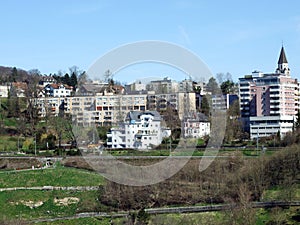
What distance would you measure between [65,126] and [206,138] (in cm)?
636

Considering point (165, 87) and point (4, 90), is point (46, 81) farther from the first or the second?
point (165, 87)

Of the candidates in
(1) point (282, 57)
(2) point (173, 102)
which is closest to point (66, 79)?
(2) point (173, 102)

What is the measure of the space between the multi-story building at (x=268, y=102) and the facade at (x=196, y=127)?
2.54 m

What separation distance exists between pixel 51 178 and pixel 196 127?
28.6 ft

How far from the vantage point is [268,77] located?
2962 centimetres

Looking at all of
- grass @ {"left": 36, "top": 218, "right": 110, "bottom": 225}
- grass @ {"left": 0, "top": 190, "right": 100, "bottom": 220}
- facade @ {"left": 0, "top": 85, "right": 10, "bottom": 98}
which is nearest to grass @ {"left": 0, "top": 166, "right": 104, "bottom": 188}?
grass @ {"left": 0, "top": 190, "right": 100, "bottom": 220}

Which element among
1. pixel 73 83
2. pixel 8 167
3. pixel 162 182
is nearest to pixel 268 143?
pixel 162 182

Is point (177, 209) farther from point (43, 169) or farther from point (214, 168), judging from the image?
point (43, 169)

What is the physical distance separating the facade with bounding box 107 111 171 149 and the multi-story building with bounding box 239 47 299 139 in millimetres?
4943

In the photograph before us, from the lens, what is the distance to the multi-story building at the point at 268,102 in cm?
2729

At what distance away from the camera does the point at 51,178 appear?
18.3 meters

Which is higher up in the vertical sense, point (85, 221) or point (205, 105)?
point (205, 105)

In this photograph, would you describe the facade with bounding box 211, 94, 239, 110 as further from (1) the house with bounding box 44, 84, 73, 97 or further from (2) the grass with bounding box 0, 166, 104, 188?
(1) the house with bounding box 44, 84, 73, 97

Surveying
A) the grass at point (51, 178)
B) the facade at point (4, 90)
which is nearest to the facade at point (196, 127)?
the grass at point (51, 178)
